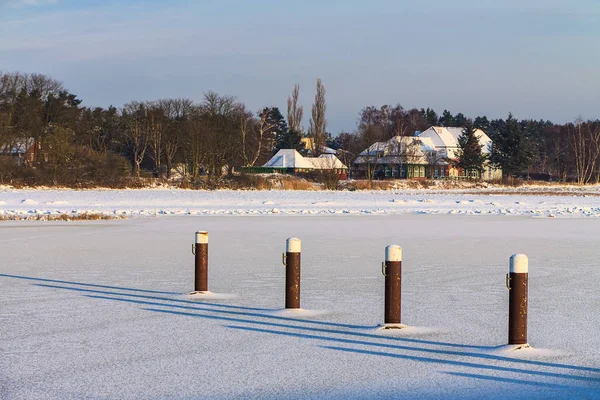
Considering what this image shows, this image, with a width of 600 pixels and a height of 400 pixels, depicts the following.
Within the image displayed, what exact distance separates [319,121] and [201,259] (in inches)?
4065

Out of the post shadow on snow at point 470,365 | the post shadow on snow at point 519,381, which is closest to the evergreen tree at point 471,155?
the post shadow on snow at point 470,365

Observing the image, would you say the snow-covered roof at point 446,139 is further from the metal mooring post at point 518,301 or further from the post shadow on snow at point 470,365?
the post shadow on snow at point 470,365

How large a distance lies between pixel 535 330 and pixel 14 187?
2130 inches

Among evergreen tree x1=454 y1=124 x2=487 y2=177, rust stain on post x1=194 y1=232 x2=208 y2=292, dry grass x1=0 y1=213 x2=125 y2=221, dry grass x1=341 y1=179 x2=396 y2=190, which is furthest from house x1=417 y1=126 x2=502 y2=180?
rust stain on post x1=194 y1=232 x2=208 y2=292

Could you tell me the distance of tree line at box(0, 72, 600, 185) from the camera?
63375 mm

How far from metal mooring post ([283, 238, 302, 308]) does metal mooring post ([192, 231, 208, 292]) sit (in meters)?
1.43

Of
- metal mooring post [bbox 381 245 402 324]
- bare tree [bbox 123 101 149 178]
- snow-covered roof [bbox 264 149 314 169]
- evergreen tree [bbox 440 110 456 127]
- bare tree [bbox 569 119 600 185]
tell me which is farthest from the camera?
evergreen tree [bbox 440 110 456 127]

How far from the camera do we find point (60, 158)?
62.2 m

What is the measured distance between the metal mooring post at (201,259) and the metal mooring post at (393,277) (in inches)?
118

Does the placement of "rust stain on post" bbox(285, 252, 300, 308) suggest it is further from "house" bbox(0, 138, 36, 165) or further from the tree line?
"house" bbox(0, 138, 36, 165)

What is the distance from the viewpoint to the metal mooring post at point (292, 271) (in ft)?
32.7

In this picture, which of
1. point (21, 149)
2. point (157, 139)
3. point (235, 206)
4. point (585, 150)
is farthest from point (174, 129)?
point (585, 150)

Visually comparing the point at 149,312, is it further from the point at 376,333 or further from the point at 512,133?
the point at 512,133

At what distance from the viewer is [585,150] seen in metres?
115
